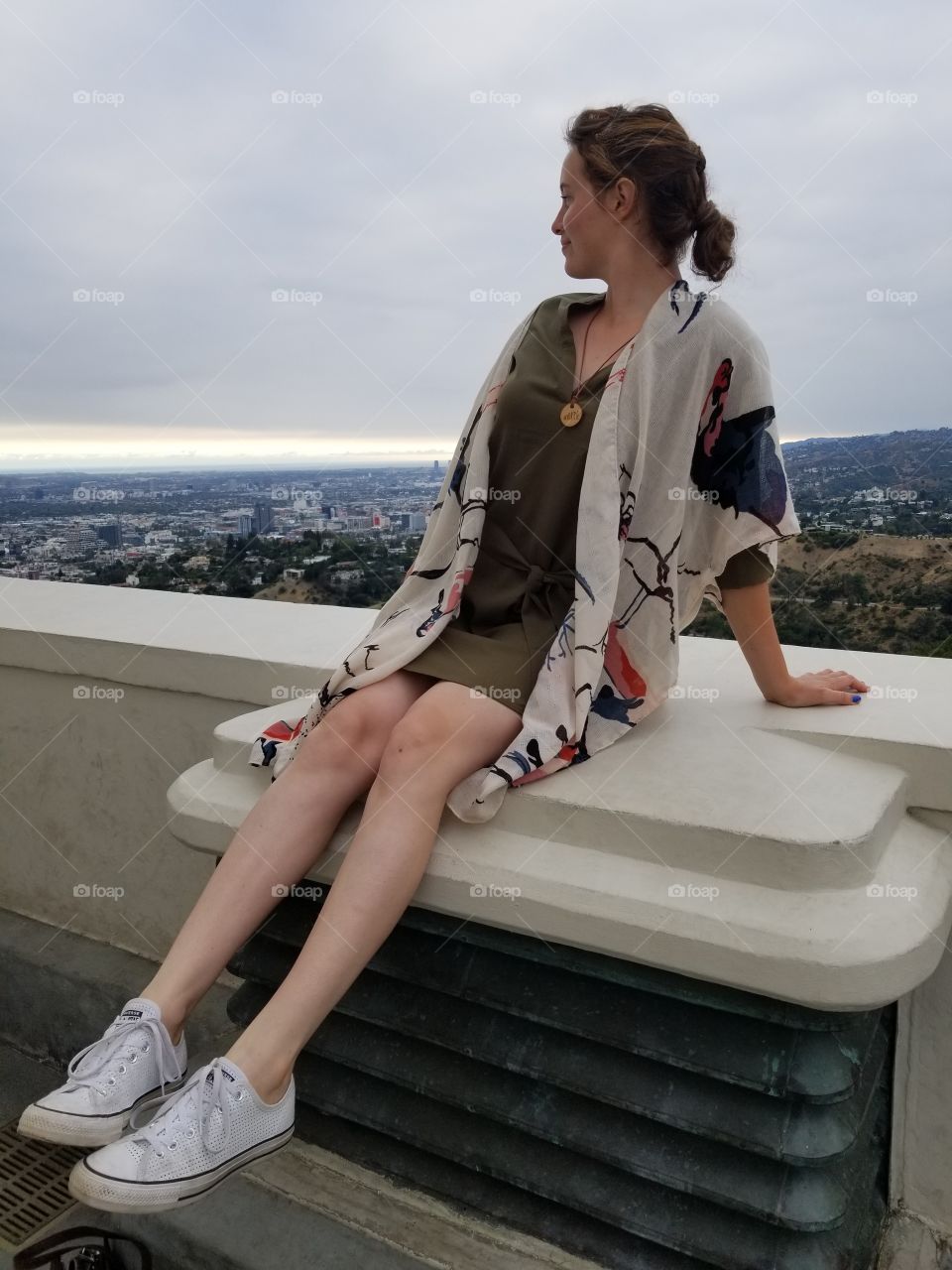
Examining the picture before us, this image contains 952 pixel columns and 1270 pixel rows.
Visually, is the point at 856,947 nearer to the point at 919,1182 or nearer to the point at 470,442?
the point at 919,1182

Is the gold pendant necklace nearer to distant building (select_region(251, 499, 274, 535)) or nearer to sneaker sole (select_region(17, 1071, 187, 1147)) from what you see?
distant building (select_region(251, 499, 274, 535))

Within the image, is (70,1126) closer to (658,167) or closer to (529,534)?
(529,534)

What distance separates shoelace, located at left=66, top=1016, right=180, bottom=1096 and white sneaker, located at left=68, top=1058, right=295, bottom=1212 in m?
0.07

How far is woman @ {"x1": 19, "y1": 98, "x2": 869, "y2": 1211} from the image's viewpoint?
116 centimetres

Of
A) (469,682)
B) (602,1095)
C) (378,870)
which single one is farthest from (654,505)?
(602,1095)

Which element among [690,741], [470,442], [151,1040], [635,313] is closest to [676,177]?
[635,313]

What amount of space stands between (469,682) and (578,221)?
698 millimetres

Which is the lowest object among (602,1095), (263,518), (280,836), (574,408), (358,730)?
(602,1095)

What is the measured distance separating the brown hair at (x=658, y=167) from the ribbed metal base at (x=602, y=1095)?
103 centimetres

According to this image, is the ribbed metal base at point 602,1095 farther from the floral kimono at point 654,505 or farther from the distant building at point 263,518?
the distant building at point 263,518

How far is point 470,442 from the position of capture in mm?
1604

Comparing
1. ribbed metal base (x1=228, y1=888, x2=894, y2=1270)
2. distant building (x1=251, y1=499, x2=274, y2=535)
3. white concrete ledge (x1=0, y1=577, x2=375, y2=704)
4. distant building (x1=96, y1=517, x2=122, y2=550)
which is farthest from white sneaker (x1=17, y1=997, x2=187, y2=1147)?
distant building (x1=96, y1=517, x2=122, y2=550)

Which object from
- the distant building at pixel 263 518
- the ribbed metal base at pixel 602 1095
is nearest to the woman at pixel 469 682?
the ribbed metal base at pixel 602 1095

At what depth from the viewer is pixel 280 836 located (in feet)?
4.43
